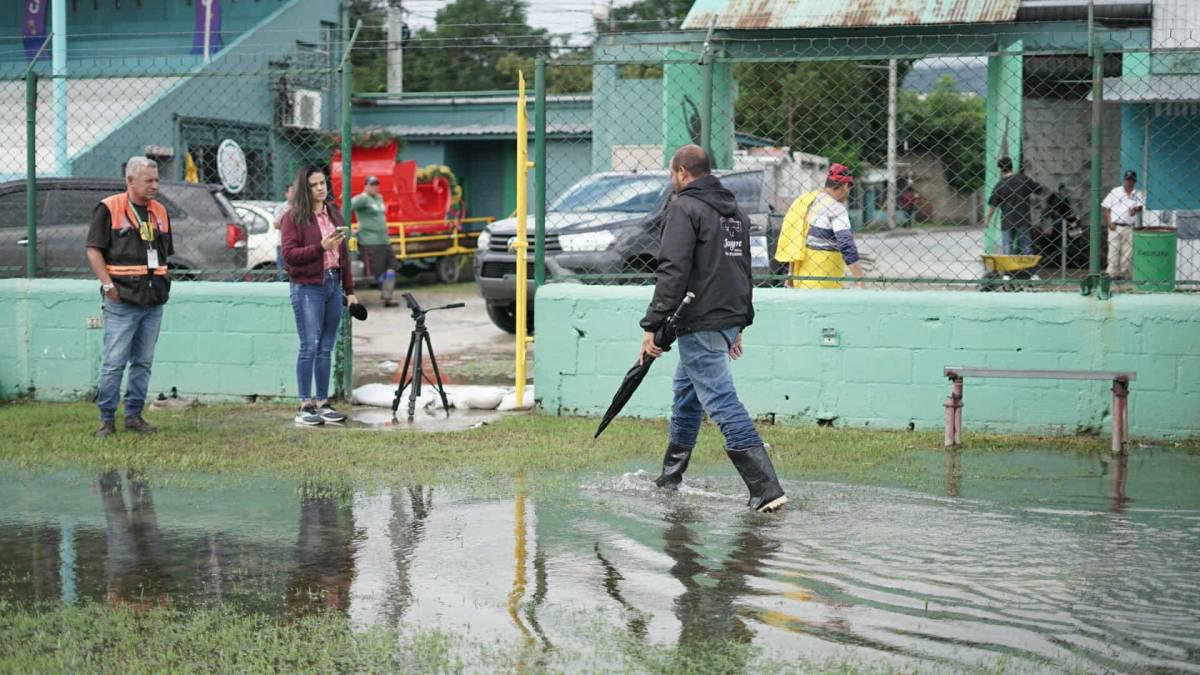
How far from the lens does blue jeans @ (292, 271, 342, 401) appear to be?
32.3 feet

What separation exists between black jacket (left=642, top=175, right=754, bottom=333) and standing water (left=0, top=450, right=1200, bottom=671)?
0.96 meters

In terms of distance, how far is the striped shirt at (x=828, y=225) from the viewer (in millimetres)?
10070

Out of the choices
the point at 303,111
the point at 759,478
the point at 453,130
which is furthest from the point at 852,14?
the point at 453,130

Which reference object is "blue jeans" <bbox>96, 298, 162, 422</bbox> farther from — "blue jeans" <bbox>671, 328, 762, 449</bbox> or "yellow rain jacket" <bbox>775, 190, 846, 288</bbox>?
"yellow rain jacket" <bbox>775, 190, 846, 288</bbox>

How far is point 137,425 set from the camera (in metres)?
9.52

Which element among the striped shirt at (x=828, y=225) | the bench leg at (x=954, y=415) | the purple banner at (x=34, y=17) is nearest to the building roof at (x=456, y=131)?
the purple banner at (x=34, y=17)

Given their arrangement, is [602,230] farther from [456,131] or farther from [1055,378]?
[456,131]

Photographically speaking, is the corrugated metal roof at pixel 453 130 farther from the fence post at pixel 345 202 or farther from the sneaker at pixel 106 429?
the sneaker at pixel 106 429

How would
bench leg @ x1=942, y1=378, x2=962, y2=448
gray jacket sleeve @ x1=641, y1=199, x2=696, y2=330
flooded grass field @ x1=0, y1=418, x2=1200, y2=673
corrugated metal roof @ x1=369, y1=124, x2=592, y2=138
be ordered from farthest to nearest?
corrugated metal roof @ x1=369, y1=124, x2=592, y2=138
bench leg @ x1=942, y1=378, x2=962, y2=448
gray jacket sleeve @ x1=641, y1=199, x2=696, y2=330
flooded grass field @ x1=0, y1=418, x2=1200, y2=673

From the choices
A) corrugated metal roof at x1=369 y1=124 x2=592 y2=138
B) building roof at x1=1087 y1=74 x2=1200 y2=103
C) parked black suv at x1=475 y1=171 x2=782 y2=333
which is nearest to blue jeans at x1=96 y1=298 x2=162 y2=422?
parked black suv at x1=475 y1=171 x2=782 y2=333

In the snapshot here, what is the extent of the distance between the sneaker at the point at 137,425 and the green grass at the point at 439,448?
0.08 metres

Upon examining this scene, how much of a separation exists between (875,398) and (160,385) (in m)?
5.26

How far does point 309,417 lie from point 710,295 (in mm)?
3799

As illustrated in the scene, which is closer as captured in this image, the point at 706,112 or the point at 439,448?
the point at 439,448
